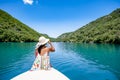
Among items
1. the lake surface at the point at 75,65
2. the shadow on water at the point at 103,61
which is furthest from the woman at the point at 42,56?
the shadow on water at the point at 103,61

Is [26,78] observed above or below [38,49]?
below

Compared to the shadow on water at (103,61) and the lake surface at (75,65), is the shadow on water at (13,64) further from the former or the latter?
the shadow on water at (103,61)

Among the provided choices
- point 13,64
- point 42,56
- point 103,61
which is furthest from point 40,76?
point 103,61

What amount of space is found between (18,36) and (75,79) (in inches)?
6197

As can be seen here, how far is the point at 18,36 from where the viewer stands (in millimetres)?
166625

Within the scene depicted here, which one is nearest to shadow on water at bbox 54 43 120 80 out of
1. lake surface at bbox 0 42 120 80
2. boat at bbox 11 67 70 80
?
lake surface at bbox 0 42 120 80

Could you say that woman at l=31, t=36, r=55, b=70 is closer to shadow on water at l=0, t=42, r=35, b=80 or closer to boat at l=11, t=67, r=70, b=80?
boat at l=11, t=67, r=70, b=80

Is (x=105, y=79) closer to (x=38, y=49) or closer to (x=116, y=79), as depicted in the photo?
(x=116, y=79)

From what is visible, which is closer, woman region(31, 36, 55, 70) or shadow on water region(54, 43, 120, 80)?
woman region(31, 36, 55, 70)

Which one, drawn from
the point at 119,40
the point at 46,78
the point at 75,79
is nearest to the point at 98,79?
the point at 75,79

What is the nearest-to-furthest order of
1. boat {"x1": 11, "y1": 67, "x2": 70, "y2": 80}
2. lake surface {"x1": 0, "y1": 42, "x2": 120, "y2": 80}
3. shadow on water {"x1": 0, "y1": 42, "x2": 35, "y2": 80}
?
1. boat {"x1": 11, "y1": 67, "x2": 70, "y2": 80}
2. lake surface {"x1": 0, "y1": 42, "x2": 120, "y2": 80}
3. shadow on water {"x1": 0, "y1": 42, "x2": 35, "y2": 80}

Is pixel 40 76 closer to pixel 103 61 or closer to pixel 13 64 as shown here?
pixel 13 64

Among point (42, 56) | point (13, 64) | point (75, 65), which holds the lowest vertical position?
point (75, 65)

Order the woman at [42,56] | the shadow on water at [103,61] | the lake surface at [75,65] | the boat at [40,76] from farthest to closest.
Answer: the shadow on water at [103,61], the lake surface at [75,65], the woman at [42,56], the boat at [40,76]
